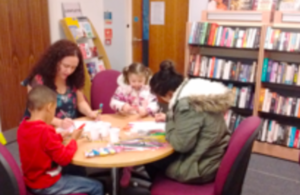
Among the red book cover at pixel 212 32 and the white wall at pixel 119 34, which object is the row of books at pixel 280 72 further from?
the white wall at pixel 119 34

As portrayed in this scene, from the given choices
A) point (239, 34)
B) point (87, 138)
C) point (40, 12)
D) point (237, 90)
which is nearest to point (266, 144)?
point (237, 90)

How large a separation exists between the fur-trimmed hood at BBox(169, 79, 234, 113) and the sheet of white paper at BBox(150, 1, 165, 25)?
292 cm

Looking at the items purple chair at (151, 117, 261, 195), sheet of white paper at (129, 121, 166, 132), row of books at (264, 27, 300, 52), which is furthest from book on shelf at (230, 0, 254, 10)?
purple chair at (151, 117, 261, 195)

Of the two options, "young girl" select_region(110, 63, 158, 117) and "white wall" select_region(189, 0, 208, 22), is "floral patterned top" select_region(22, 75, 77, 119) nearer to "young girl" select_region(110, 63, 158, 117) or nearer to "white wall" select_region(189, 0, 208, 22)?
"young girl" select_region(110, 63, 158, 117)

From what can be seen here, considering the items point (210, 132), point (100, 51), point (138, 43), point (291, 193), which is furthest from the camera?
point (138, 43)

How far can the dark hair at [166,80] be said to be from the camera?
1770 millimetres

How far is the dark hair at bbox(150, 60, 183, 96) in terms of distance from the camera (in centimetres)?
177

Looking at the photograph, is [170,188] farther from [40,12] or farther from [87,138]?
[40,12]

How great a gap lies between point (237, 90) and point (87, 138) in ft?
6.85

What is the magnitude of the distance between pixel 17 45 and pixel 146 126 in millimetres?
2058

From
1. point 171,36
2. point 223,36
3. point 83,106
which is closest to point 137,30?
point 171,36

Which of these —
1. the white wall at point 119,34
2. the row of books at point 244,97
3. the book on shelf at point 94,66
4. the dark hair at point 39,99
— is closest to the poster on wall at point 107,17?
the white wall at point 119,34

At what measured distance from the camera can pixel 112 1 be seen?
15.0 feet

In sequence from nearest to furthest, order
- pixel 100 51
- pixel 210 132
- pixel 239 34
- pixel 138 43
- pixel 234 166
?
pixel 234 166 < pixel 210 132 < pixel 239 34 < pixel 100 51 < pixel 138 43
